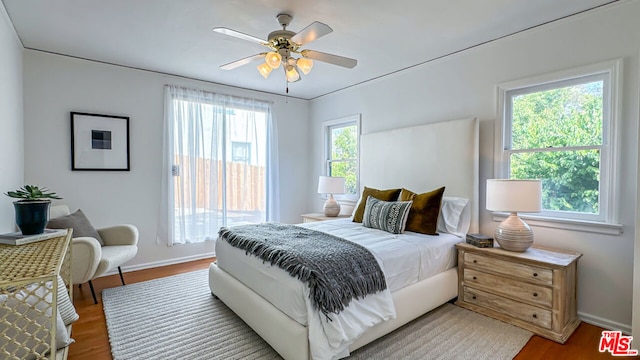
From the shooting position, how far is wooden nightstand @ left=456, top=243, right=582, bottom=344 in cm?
217

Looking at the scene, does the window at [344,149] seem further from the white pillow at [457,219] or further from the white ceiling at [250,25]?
the white pillow at [457,219]

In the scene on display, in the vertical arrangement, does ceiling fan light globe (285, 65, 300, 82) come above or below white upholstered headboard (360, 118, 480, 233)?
above

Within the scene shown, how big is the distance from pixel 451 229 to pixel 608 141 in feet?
4.57

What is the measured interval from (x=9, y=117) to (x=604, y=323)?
5118 mm

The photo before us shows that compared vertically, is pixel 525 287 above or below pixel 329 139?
below

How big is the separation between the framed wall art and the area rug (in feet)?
5.18

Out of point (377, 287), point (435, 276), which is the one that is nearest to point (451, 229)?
point (435, 276)

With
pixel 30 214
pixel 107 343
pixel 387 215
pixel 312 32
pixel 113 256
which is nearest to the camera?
pixel 30 214

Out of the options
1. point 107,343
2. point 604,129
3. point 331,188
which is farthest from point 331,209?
point 604,129

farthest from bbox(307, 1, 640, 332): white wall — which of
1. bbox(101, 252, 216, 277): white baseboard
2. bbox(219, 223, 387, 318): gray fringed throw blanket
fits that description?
bbox(101, 252, 216, 277): white baseboard

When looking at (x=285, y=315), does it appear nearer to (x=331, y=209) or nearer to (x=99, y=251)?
(x=99, y=251)

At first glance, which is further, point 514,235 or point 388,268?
point 514,235

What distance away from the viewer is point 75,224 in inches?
115

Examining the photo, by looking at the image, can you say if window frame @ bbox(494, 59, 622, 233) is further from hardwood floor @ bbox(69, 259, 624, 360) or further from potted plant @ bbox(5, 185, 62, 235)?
potted plant @ bbox(5, 185, 62, 235)
